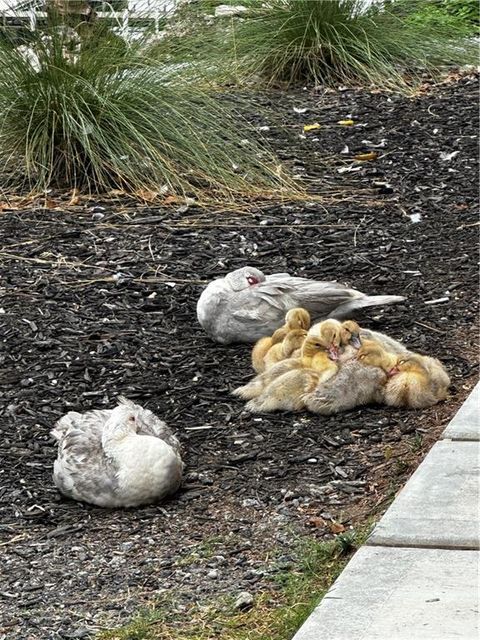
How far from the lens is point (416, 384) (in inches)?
193

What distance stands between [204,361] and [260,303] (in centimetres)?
38

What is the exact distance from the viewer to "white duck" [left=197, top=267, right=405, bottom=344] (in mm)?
5629

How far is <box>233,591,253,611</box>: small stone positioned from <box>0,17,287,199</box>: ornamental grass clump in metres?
4.02

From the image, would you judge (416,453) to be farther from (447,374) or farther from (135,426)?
(135,426)

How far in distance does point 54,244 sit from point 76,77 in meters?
1.37

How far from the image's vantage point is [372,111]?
9.26 m

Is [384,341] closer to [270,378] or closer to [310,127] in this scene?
[270,378]

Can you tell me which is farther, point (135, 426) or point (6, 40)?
A: point (6, 40)

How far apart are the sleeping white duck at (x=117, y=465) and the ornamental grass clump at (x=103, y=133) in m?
3.13

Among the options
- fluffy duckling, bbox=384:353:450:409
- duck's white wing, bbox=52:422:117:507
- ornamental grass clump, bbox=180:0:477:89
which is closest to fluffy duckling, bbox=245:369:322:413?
fluffy duckling, bbox=384:353:450:409

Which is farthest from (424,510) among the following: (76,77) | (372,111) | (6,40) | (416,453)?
(372,111)

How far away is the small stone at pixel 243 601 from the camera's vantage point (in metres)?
3.65

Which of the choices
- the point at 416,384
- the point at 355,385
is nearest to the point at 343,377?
the point at 355,385

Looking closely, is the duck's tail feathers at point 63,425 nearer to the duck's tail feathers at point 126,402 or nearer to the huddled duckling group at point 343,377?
the duck's tail feathers at point 126,402
